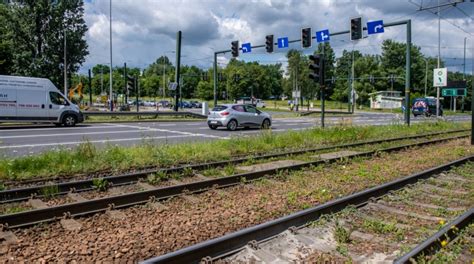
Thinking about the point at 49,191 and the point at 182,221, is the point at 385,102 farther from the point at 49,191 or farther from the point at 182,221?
the point at 182,221

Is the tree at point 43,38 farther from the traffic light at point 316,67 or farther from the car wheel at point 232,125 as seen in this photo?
the traffic light at point 316,67

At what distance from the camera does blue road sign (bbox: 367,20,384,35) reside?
23.3 meters

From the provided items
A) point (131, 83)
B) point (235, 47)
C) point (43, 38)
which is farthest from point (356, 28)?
point (43, 38)

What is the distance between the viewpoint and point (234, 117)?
74.1 feet

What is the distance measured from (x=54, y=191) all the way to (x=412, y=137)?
51.2ft

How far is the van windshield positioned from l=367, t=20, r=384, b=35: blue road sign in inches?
701

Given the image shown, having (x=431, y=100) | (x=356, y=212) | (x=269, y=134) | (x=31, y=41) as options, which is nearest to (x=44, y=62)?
(x=31, y=41)

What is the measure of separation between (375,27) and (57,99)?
18.3m

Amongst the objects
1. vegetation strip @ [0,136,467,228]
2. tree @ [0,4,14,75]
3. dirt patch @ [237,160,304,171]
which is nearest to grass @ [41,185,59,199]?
vegetation strip @ [0,136,467,228]

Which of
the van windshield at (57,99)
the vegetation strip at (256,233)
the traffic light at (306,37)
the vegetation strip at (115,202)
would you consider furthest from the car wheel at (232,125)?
the vegetation strip at (256,233)

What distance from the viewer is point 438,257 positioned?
4.32 meters

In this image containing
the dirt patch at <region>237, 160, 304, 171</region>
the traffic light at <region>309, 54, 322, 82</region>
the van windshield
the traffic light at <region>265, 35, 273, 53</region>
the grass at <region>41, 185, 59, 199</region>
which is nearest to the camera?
the grass at <region>41, 185, 59, 199</region>

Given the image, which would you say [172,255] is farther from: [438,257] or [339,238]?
[438,257]

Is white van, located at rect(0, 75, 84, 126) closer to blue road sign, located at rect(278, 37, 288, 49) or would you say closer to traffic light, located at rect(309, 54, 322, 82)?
traffic light, located at rect(309, 54, 322, 82)
